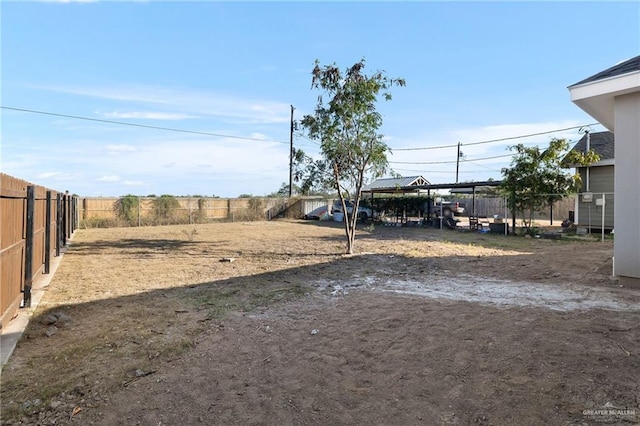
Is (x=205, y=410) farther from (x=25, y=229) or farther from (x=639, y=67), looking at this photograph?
(x=639, y=67)

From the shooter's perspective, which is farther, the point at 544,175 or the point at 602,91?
the point at 544,175

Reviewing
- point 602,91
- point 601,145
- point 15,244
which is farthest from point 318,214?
point 15,244

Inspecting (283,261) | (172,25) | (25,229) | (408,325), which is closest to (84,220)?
(172,25)

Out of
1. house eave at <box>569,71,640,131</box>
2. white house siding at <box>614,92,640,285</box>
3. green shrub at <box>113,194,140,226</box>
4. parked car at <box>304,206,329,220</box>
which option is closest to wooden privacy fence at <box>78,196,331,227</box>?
green shrub at <box>113,194,140,226</box>

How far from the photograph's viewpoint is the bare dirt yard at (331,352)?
281cm

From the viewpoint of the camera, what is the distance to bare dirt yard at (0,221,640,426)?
281 cm

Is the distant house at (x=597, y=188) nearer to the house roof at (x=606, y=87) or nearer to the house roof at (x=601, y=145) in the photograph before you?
the house roof at (x=601, y=145)

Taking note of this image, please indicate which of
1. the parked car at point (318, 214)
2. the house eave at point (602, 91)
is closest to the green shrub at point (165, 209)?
the parked car at point (318, 214)

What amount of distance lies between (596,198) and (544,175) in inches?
99.5

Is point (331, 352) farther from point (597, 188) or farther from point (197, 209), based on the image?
point (197, 209)

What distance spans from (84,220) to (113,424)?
2229 cm

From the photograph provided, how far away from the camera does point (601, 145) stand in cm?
1869

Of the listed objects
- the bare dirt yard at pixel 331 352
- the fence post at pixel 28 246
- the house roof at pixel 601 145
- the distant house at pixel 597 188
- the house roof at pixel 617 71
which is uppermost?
the house roof at pixel 601 145

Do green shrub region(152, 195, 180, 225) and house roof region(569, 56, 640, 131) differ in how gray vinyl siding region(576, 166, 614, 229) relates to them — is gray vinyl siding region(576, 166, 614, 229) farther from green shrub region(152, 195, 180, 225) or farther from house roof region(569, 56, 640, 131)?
green shrub region(152, 195, 180, 225)
